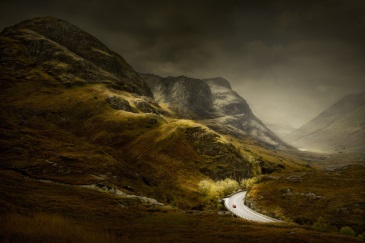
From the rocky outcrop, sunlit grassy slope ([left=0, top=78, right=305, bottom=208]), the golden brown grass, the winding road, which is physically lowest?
the winding road

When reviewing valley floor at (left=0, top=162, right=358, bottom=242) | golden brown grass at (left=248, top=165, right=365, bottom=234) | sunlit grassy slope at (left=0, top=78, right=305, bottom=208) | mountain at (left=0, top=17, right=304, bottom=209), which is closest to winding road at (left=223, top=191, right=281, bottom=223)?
golden brown grass at (left=248, top=165, right=365, bottom=234)

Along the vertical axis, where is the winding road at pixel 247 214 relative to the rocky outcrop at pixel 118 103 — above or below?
below

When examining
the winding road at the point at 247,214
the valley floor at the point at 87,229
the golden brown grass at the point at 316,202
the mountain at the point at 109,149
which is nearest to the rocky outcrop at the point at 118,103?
the mountain at the point at 109,149

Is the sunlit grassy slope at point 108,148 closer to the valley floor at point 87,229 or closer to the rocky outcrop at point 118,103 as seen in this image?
the rocky outcrop at point 118,103

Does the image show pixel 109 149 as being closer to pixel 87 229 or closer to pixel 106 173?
pixel 106 173

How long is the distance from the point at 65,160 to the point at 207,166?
268 feet

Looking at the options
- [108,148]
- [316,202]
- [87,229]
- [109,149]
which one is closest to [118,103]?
[108,148]

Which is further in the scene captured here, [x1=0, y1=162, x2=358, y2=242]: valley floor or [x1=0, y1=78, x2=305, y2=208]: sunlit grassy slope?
[x1=0, y1=78, x2=305, y2=208]: sunlit grassy slope

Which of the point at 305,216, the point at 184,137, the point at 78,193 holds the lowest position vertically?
the point at 305,216

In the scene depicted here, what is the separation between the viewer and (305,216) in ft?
192

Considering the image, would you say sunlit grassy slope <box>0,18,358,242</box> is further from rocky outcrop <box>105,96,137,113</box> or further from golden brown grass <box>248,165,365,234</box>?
golden brown grass <box>248,165,365,234</box>

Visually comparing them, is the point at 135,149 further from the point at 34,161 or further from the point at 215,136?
the point at 34,161

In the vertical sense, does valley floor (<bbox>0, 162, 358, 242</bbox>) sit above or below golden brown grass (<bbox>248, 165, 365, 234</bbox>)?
above

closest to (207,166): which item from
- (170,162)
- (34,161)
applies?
(170,162)
